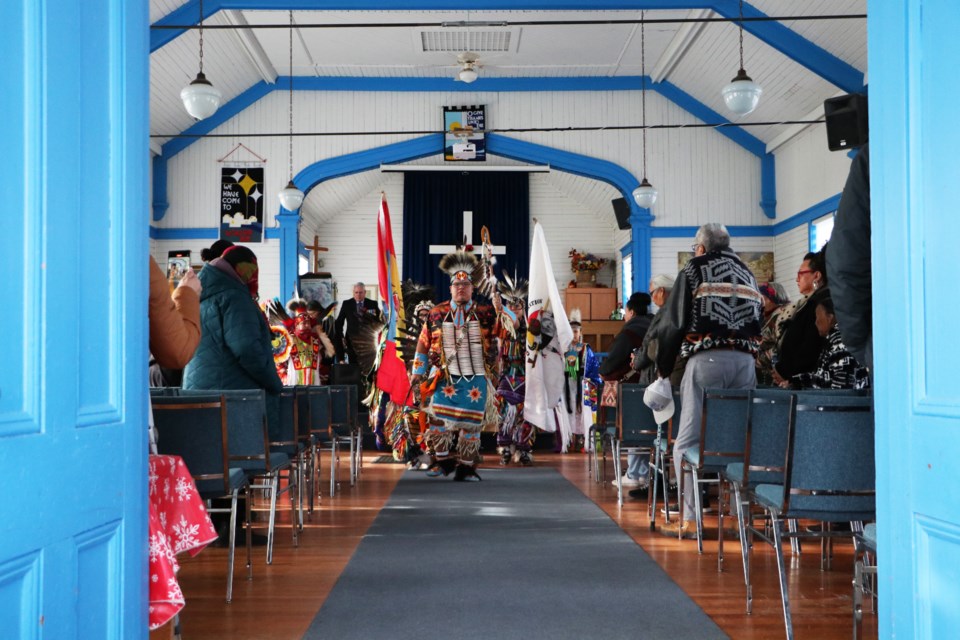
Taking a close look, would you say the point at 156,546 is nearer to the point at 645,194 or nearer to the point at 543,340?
the point at 543,340

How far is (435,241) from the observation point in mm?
18047

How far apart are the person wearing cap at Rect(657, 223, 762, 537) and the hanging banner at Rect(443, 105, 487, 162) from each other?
953cm

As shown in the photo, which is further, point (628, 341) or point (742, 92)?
point (742, 92)

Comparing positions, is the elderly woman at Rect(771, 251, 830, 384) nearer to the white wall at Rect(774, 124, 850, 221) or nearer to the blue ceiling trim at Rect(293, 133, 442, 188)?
the white wall at Rect(774, 124, 850, 221)

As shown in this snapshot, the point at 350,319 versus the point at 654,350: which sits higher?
the point at 350,319

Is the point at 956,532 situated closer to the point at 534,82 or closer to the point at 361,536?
the point at 361,536

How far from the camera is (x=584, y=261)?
17.3 m

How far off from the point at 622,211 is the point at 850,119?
12115 millimetres

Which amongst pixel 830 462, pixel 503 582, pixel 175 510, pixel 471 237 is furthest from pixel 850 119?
pixel 471 237

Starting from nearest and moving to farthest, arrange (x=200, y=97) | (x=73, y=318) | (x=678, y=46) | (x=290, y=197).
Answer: (x=73, y=318) → (x=200, y=97) → (x=290, y=197) → (x=678, y=46)

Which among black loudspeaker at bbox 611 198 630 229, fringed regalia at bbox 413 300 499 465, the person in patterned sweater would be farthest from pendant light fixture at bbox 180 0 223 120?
black loudspeaker at bbox 611 198 630 229

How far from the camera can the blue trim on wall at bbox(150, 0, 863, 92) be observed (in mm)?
9281

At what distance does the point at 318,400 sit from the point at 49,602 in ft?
15.0

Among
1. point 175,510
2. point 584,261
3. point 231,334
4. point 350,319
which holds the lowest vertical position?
point 175,510
